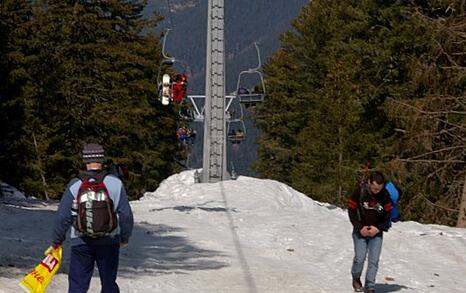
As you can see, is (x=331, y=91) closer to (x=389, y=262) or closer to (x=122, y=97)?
(x=122, y=97)

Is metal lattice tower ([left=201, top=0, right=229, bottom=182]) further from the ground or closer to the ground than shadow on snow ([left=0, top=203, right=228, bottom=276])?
further from the ground

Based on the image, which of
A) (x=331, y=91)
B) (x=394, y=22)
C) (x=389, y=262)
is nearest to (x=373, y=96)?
(x=394, y=22)

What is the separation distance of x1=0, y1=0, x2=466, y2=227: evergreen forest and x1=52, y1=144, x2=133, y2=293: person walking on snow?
16.8 metres

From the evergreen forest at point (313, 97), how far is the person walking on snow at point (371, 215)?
12816 mm

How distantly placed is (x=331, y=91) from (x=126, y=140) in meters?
9.50

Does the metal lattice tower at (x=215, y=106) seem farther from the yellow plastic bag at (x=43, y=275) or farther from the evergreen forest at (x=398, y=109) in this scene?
the yellow plastic bag at (x=43, y=275)

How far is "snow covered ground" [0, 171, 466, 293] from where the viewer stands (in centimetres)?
1164

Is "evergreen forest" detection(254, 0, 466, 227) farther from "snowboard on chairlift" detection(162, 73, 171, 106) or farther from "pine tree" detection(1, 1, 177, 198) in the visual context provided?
"pine tree" detection(1, 1, 177, 198)

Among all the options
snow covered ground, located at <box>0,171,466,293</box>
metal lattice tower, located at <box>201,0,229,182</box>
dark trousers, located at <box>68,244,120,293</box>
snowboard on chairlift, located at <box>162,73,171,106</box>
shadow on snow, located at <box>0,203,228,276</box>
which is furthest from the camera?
snowboard on chairlift, located at <box>162,73,171,106</box>

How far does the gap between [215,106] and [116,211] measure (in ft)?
61.5

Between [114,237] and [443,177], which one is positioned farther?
[443,177]

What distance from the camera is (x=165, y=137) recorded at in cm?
4997

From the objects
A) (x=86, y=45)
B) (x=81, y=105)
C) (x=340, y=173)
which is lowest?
(x=340, y=173)

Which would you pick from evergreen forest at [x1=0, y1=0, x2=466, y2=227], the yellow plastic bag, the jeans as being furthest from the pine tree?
the yellow plastic bag
